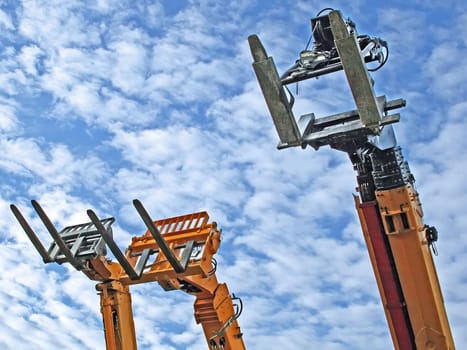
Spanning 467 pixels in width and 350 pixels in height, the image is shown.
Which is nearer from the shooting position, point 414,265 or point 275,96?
point 275,96

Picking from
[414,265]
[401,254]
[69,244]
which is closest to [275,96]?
[401,254]

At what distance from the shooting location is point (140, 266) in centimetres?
833

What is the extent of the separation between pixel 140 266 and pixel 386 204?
329cm

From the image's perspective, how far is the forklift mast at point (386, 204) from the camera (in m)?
6.75

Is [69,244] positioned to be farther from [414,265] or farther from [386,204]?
[414,265]

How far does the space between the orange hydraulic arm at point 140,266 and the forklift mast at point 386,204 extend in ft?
7.64

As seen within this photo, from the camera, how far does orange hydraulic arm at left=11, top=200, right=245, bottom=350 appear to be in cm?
812

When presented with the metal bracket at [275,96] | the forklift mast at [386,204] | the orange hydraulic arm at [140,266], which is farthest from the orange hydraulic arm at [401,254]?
the orange hydraulic arm at [140,266]

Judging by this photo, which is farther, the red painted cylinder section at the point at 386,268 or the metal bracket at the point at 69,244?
the metal bracket at the point at 69,244

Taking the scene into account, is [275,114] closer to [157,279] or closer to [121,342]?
[157,279]

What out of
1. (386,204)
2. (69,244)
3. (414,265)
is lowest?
(414,265)

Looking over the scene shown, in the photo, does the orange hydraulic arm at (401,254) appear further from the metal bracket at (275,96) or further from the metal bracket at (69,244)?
the metal bracket at (69,244)

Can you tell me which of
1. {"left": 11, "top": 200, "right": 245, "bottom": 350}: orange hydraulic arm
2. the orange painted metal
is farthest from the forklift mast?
{"left": 11, "top": 200, "right": 245, "bottom": 350}: orange hydraulic arm

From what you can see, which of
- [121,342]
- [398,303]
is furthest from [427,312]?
[121,342]
